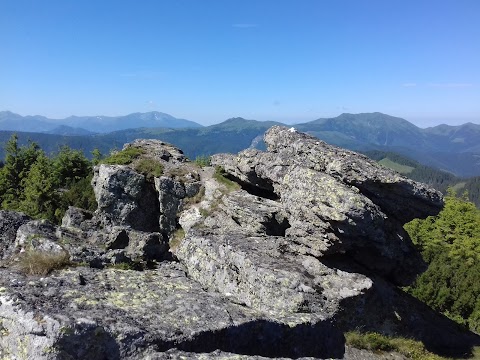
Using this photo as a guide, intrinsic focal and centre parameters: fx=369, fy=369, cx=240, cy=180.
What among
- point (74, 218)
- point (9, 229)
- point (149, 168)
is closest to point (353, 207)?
point (9, 229)

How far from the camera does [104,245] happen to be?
1652 centimetres

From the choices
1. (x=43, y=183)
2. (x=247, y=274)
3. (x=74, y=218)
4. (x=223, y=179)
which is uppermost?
(x=223, y=179)

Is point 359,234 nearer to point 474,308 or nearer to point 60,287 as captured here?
point 60,287

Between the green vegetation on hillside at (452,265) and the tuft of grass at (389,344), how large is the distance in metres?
13.7

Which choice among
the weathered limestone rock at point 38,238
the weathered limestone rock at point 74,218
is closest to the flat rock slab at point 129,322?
the weathered limestone rock at point 38,238

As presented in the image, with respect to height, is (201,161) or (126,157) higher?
(126,157)

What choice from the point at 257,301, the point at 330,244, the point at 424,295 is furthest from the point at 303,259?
the point at 424,295

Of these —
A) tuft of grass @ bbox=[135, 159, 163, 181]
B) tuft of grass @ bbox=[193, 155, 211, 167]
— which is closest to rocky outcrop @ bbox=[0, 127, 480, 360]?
tuft of grass @ bbox=[135, 159, 163, 181]

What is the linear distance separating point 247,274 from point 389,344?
7.96 m

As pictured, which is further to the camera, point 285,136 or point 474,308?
point 474,308

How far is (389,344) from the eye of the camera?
1802 centimetres

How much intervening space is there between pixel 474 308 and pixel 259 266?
26.3m

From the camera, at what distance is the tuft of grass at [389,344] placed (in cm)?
1727

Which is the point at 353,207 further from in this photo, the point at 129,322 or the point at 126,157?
the point at 126,157
